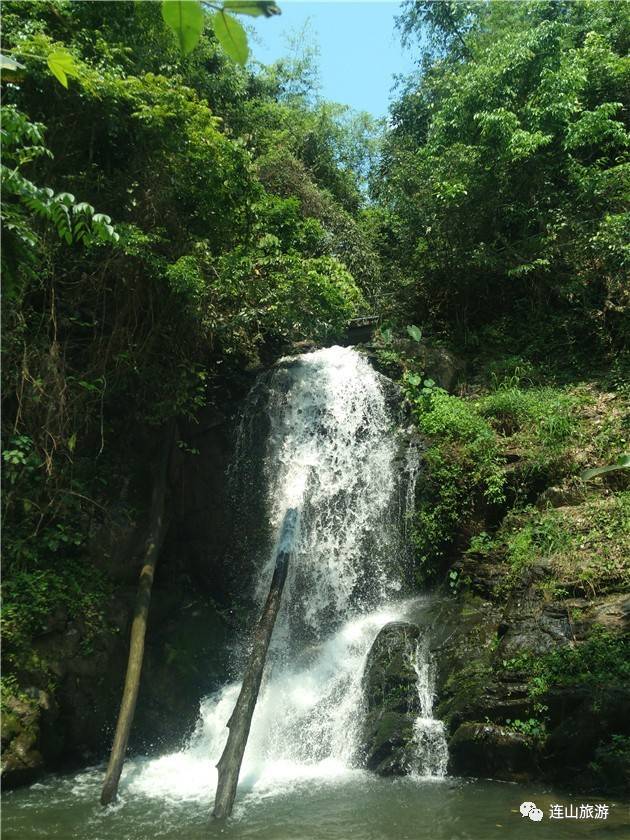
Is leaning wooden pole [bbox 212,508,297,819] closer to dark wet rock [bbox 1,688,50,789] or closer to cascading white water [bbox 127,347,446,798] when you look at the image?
cascading white water [bbox 127,347,446,798]

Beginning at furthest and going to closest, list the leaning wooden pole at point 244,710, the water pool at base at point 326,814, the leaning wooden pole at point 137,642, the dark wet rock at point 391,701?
1. the dark wet rock at point 391,701
2. the leaning wooden pole at point 137,642
3. the leaning wooden pole at point 244,710
4. the water pool at base at point 326,814

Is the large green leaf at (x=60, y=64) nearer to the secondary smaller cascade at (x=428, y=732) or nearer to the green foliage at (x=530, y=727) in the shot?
the green foliage at (x=530, y=727)

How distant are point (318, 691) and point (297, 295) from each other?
5.48 meters

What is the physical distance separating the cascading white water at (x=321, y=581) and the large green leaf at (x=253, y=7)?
7.08 meters

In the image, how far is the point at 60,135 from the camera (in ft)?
29.1

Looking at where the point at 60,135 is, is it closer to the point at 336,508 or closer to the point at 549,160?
the point at 336,508

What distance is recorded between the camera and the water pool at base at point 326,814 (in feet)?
18.3

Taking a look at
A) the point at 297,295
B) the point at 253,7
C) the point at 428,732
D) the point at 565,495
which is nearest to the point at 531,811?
the point at 428,732

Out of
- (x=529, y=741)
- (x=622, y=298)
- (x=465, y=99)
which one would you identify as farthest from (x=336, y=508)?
(x=465, y=99)

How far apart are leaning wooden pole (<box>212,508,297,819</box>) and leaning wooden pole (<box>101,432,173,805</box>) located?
1.12 m

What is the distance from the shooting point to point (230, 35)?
1.23 meters

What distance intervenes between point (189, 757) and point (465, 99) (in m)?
12.2

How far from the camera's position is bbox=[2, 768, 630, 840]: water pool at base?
18.3 ft

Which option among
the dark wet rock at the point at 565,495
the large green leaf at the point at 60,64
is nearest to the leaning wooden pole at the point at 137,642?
the dark wet rock at the point at 565,495
